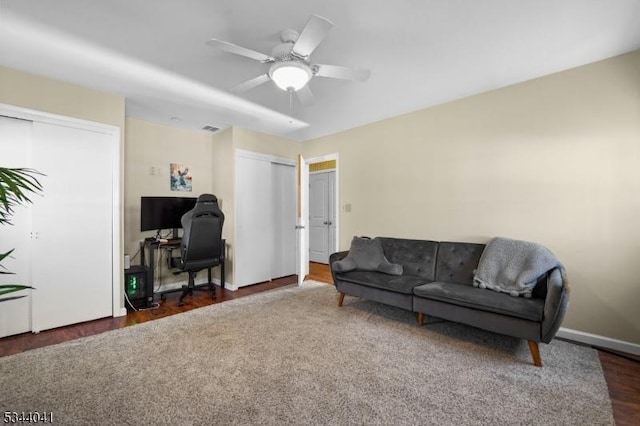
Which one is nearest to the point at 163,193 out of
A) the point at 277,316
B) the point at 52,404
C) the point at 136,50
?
the point at 136,50

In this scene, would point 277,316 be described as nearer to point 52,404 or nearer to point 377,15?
point 52,404

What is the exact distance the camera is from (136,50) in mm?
2369

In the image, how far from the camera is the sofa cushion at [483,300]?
2.20 m

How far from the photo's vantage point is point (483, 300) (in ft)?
7.88

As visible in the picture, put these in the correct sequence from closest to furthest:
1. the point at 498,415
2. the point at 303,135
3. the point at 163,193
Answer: the point at 498,415, the point at 163,193, the point at 303,135

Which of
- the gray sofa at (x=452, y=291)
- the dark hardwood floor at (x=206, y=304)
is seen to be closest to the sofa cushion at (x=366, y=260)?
the gray sofa at (x=452, y=291)

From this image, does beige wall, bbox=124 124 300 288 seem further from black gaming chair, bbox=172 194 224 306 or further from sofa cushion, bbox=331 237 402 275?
sofa cushion, bbox=331 237 402 275

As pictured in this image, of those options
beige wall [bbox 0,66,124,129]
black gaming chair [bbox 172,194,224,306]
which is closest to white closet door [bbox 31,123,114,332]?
beige wall [bbox 0,66,124,129]

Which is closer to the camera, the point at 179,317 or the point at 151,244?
the point at 179,317

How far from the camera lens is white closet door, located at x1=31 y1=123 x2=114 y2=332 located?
281cm

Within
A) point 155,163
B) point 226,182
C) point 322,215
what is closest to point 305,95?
point 226,182

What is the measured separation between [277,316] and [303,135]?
3050 mm

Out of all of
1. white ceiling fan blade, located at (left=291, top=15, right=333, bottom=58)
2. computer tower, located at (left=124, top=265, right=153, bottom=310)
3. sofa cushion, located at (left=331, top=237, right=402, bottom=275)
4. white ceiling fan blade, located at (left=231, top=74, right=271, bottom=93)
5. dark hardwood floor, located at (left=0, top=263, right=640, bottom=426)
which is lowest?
dark hardwood floor, located at (left=0, top=263, right=640, bottom=426)

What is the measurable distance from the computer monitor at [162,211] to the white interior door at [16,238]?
3.80 ft
